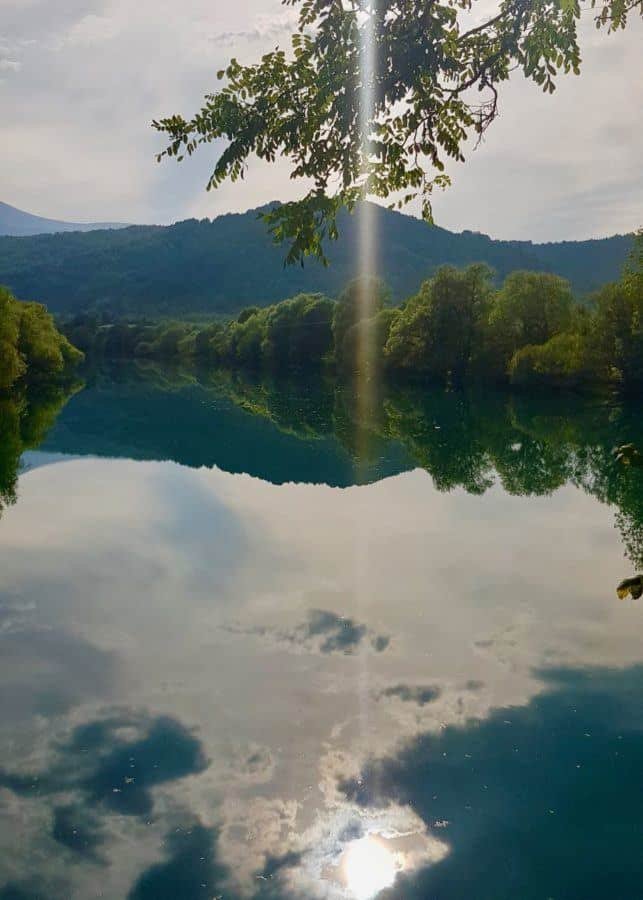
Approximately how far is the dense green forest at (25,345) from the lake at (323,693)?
34.5 metres

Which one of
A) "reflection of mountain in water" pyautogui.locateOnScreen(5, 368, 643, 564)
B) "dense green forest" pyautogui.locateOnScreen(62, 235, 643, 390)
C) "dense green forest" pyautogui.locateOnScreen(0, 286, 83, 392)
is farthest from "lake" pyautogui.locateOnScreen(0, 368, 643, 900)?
"dense green forest" pyautogui.locateOnScreen(0, 286, 83, 392)

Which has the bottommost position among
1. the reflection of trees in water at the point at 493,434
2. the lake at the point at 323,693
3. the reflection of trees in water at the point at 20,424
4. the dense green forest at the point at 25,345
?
the reflection of trees in water at the point at 20,424

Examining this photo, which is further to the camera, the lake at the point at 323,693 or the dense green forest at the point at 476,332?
the dense green forest at the point at 476,332

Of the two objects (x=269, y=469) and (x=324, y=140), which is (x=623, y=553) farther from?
(x=269, y=469)

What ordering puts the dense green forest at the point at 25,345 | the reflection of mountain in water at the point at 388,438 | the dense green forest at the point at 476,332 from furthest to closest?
the dense green forest at the point at 25,345 → the dense green forest at the point at 476,332 → the reflection of mountain in water at the point at 388,438

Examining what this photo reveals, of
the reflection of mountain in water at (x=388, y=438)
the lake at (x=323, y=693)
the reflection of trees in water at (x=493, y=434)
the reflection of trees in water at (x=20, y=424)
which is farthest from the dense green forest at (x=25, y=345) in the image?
the lake at (x=323, y=693)

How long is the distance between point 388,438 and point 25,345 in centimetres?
4631

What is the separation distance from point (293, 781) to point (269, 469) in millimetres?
24976

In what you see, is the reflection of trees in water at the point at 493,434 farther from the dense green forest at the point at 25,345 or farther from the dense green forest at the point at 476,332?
the dense green forest at the point at 25,345

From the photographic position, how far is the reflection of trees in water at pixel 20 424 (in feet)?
100

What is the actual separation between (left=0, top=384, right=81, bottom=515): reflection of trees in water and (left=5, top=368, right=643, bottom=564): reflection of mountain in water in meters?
0.96

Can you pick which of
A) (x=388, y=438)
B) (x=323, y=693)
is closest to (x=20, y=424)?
(x=388, y=438)

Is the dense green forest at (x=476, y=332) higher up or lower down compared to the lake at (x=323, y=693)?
higher up

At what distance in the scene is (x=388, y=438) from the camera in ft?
136
